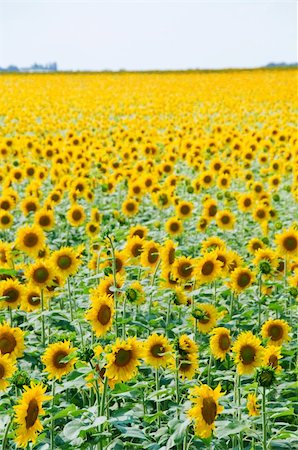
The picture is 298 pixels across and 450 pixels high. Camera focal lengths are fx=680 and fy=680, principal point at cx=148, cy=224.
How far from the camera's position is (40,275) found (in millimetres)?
3928

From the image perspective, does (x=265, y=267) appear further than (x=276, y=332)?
Yes

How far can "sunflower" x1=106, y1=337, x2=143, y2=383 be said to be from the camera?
271 cm

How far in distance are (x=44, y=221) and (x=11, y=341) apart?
2.53 m

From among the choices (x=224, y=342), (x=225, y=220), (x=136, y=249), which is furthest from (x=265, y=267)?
(x=225, y=220)

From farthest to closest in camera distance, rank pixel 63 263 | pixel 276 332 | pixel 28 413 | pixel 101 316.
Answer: pixel 63 263 → pixel 276 332 → pixel 101 316 → pixel 28 413

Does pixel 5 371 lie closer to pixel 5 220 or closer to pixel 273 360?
pixel 273 360

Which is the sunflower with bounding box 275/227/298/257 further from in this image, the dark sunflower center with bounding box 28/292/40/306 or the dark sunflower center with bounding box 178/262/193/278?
the dark sunflower center with bounding box 28/292/40/306

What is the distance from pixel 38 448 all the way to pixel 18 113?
15.2 meters

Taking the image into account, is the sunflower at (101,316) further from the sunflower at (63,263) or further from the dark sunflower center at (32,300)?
the dark sunflower center at (32,300)

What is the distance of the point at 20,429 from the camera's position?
249 centimetres

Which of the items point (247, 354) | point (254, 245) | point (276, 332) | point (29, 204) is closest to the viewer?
point (247, 354)

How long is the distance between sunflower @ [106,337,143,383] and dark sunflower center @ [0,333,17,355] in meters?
0.55

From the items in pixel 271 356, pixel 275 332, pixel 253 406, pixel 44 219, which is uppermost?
pixel 44 219

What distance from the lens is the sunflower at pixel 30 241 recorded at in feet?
15.1
